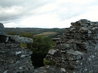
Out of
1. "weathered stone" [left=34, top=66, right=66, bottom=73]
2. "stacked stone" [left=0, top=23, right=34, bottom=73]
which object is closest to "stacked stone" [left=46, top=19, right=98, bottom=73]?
"weathered stone" [left=34, top=66, right=66, bottom=73]

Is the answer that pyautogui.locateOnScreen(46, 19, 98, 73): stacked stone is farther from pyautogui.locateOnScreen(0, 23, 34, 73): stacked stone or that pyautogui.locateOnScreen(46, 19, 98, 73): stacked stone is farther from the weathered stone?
pyautogui.locateOnScreen(0, 23, 34, 73): stacked stone

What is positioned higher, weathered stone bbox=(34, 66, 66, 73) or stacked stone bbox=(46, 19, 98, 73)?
stacked stone bbox=(46, 19, 98, 73)

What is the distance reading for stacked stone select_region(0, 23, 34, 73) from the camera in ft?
15.3

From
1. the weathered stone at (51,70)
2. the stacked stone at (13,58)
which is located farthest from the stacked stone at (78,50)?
the stacked stone at (13,58)

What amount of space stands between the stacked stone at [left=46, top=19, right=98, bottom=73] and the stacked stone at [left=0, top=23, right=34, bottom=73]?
5.22 ft

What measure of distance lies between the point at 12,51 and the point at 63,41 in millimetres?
2766

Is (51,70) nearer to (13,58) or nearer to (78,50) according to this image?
(78,50)

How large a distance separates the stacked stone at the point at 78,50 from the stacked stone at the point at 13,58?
5.22 ft

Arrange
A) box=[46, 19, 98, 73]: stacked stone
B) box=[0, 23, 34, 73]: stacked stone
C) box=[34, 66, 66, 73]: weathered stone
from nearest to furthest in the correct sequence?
box=[0, 23, 34, 73]: stacked stone
box=[34, 66, 66, 73]: weathered stone
box=[46, 19, 98, 73]: stacked stone

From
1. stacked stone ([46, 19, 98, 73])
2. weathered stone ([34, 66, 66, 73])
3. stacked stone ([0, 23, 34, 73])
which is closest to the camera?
stacked stone ([0, 23, 34, 73])

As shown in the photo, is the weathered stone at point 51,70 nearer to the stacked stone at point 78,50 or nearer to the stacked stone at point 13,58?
the stacked stone at point 78,50

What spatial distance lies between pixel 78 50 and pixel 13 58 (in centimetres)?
268

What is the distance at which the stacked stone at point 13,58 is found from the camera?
15.3 ft

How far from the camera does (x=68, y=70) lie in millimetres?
6387
